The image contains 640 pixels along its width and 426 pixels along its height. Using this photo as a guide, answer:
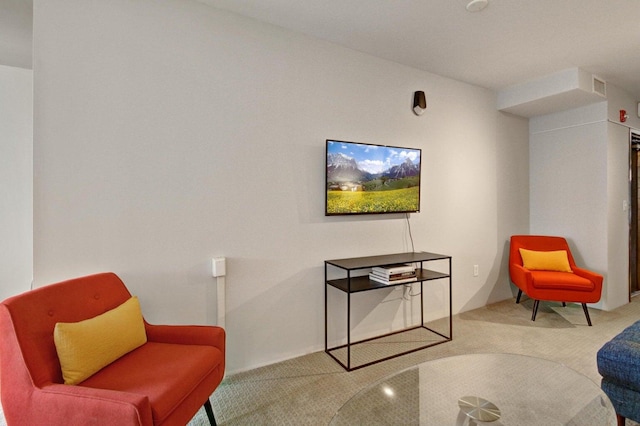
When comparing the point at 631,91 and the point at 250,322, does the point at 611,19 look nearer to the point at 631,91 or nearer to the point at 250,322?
the point at 631,91

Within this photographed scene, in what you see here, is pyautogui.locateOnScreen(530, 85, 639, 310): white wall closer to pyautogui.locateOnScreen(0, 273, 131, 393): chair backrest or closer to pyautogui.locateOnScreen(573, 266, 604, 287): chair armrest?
pyautogui.locateOnScreen(573, 266, 604, 287): chair armrest

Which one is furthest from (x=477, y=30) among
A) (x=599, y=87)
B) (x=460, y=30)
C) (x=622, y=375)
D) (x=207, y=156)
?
(x=622, y=375)

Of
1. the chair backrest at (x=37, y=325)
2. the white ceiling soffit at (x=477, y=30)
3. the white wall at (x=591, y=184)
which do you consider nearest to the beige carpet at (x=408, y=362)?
the white wall at (x=591, y=184)

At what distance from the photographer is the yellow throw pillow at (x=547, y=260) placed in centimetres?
355

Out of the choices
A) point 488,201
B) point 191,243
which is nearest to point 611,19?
point 488,201

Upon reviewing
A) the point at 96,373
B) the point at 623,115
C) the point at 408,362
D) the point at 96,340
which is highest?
the point at 623,115

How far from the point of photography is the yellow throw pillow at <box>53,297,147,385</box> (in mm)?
1391

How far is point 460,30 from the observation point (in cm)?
260

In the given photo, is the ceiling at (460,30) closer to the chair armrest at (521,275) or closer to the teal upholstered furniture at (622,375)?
the chair armrest at (521,275)

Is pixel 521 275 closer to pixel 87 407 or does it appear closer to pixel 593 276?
pixel 593 276

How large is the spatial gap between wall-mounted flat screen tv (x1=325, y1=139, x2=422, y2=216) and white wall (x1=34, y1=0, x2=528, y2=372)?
11 cm

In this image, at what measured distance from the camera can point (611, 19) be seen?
8.07 ft

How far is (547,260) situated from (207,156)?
3.58 m

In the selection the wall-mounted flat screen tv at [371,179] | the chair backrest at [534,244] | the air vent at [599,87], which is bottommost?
the chair backrest at [534,244]
